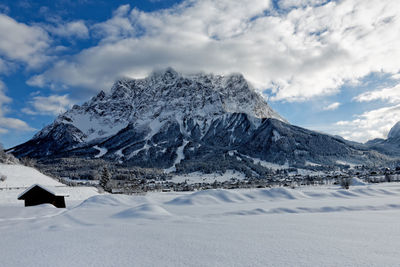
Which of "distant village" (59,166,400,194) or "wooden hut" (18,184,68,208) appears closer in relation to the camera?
"wooden hut" (18,184,68,208)

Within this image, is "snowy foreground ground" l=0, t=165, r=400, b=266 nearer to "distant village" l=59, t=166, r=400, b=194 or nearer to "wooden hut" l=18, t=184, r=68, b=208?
"wooden hut" l=18, t=184, r=68, b=208

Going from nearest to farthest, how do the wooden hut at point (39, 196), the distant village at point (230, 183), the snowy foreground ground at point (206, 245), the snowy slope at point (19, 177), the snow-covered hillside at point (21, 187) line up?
the snowy foreground ground at point (206, 245)
the wooden hut at point (39, 196)
the snow-covered hillside at point (21, 187)
the snowy slope at point (19, 177)
the distant village at point (230, 183)

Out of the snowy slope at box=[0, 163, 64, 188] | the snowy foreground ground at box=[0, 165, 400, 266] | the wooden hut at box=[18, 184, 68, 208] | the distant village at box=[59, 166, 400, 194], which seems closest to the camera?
the snowy foreground ground at box=[0, 165, 400, 266]

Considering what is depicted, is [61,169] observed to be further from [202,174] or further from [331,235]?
[331,235]

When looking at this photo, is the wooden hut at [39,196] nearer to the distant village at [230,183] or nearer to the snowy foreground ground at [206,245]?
the snowy foreground ground at [206,245]

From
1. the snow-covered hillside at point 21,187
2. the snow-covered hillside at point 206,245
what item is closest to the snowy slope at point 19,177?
the snow-covered hillside at point 21,187

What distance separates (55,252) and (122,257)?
2213mm

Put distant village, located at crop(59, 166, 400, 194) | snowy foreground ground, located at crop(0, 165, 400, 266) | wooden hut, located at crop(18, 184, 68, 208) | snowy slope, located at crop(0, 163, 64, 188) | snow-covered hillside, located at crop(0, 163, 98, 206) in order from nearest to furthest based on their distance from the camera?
snowy foreground ground, located at crop(0, 165, 400, 266)
wooden hut, located at crop(18, 184, 68, 208)
snow-covered hillside, located at crop(0, 163, 98, 206)
snowy slope, located at crop(0, 163, 64, 188)
distant village, located at crop(59, 166, 400, 194)

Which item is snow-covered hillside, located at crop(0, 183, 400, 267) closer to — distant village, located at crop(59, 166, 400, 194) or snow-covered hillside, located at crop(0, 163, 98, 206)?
snow-covered hillside, located at crop(0, 163, 98, 206)

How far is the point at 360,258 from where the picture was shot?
19.8ft

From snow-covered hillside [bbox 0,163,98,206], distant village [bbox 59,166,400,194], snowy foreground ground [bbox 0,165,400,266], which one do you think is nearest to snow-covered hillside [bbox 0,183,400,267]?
snowy foreground ground [bbox 0,165,400,266]

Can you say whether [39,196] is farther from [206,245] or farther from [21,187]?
[206,245]

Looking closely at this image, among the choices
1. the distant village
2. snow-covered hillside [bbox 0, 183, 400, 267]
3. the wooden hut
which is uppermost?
snow-covered hillside [bbox 0, 183, 400, 267]

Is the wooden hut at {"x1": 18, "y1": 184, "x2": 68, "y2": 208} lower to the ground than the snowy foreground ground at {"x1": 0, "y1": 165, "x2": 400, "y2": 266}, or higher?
lower
